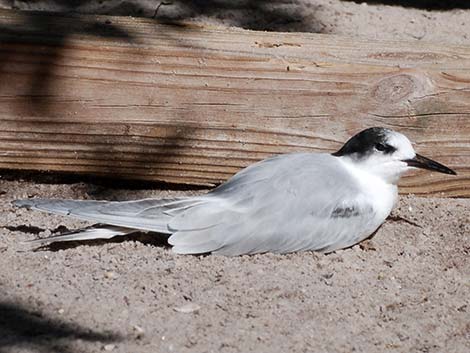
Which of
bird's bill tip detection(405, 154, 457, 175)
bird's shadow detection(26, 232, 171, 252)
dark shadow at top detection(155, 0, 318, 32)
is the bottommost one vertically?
bird's shadow detection(26, 232, 171, 252)

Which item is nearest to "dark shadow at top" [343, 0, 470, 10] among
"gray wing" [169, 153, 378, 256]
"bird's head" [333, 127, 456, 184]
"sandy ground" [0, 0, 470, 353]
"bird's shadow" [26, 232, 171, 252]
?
"sandy ground" [0, 0, 470, 353]

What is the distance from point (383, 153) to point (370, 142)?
77mm

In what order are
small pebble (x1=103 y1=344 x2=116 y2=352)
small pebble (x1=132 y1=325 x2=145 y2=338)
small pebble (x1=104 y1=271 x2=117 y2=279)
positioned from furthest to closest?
small pebble (x1=104 y1=271 x2=117 y2=279), small pebble (x1=132 y1=325 x2=145 y2=338), small pebble (x1=103 y1=344 x2=116 y2=352)

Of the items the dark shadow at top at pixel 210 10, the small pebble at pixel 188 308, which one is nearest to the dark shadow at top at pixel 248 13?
the dark shadow at top at pixel 210 10

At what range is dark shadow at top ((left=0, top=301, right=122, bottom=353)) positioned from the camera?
349cm

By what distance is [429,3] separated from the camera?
6.80 m

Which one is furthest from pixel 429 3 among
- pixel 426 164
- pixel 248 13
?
pixel 426 164

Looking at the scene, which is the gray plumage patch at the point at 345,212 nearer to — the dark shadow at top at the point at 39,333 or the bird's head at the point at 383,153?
the bird's head at the point at 383,153

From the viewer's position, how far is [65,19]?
15.6 feet

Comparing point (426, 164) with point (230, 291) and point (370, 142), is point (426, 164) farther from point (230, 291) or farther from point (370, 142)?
point (230, 291)

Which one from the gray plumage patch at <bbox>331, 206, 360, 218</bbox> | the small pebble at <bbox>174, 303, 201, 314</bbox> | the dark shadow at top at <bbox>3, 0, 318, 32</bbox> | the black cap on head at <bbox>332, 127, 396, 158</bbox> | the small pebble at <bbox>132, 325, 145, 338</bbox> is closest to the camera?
the small pebble at <bbox>132, 325, 145, 338</bbox>

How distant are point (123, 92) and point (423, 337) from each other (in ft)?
5.55

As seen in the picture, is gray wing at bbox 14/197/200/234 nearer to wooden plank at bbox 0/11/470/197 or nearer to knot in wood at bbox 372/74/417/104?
wooden plank at bbox 0/11/470/197

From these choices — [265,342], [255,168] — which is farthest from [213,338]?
[255,168]
